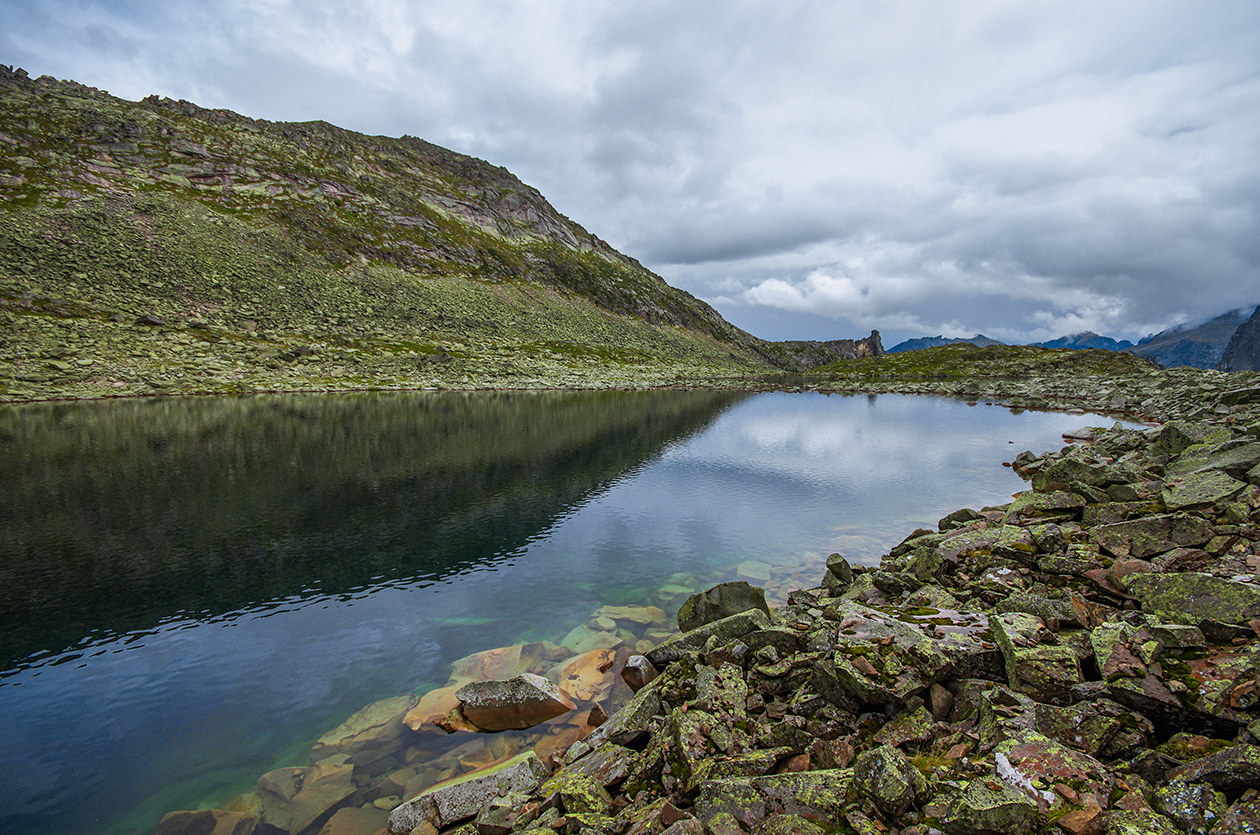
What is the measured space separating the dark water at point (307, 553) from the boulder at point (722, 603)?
307 centimetres

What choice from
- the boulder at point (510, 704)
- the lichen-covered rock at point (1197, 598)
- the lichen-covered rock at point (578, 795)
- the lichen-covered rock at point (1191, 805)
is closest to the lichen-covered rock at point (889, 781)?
the lichen-covered rock at point (1191, 805)

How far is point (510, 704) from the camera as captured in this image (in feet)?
41.1

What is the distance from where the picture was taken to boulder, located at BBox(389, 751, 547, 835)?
9.05 meters

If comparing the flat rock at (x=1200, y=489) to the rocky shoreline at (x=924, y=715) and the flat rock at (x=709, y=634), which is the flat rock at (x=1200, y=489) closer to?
the rocky shoreline at (x=924, y=715)

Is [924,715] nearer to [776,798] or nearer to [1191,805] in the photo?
[776,798]

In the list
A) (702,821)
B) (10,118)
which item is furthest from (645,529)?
(10,118)

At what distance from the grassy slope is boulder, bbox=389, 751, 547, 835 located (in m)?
83.6

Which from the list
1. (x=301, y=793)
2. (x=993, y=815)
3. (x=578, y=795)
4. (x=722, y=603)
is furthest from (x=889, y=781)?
(x=301, y=793)

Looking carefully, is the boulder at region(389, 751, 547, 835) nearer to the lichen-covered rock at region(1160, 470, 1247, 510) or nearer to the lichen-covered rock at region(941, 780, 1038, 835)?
the lichen-covered rock at region(941, 780, 1038, 835)

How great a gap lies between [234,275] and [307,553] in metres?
119

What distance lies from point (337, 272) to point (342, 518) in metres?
129

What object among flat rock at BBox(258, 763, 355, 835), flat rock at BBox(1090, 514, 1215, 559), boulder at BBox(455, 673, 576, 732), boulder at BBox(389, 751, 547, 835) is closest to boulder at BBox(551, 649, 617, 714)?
boulder at BBox(455, 673, 576, 732)

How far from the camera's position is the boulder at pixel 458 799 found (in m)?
9.05

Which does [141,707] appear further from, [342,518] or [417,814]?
[342,518]
